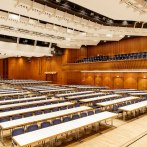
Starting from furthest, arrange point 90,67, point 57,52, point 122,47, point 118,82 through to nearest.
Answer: point 57,52 → point 122,47 → point 90,67 → point 118,82

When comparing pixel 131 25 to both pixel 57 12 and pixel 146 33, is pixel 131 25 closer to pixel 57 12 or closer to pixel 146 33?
pixel 146 33

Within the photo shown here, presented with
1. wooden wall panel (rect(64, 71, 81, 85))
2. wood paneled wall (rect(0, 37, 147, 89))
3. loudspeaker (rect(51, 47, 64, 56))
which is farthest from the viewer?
loudspeaker (rect(51, 47, 64, 56))

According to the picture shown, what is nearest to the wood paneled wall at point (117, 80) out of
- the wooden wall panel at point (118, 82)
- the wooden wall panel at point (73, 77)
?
the wooden wall panel at point (118, 82)

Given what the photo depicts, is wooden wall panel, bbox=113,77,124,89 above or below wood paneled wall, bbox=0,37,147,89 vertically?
below

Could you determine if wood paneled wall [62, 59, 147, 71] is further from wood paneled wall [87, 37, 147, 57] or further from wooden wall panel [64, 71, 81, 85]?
wood paneled wall [87, 37, 147, 57]

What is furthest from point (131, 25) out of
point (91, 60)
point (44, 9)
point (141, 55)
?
point (44, 9)

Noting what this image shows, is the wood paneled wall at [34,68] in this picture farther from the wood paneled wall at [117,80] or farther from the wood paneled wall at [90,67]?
the wood paneled wall at [117,80]

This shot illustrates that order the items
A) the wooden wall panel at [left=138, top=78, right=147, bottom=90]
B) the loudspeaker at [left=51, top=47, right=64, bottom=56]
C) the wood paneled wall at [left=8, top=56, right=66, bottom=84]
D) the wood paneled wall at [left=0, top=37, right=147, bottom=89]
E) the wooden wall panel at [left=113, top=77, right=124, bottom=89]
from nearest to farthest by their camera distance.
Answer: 1. the wooden wall panel at [left=138, top=78, right=147, bottom=90]
2. the wood paneled wall at [left=0, top=37, right=147, bottom=89]
3. the wooden wall panel at [left=113, top=77, right=124, bottom=89]
4. the loudspeaker at [left=51, top=47, right=64, bottom=56]
5. the wood paneled wall at [left=8, top=56, right=66, bottom=84]

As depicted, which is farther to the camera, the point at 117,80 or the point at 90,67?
the point at 90,67

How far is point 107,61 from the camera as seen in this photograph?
20.2m

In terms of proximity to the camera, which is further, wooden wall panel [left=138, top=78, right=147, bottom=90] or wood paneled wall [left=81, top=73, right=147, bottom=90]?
wood paneled wall [left=81, top=73, right=147, bottom=90]

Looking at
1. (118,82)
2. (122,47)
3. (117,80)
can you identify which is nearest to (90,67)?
(117,80)

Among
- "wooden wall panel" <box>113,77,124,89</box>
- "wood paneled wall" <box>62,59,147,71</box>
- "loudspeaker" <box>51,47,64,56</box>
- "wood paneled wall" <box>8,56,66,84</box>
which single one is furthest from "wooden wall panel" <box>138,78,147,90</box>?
"loudspeaker" <box>51,47,64,56</box>

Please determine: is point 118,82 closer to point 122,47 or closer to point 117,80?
point 117,80
